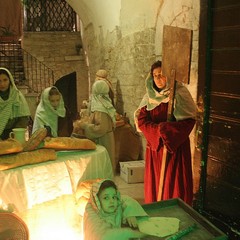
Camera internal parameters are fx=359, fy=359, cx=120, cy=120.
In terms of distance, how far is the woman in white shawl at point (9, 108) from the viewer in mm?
4402

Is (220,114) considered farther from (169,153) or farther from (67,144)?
(67,144)

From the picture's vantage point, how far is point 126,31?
6875 millimetres

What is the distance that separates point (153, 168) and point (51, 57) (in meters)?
10.6

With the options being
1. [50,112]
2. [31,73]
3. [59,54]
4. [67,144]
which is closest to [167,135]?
[67,144]

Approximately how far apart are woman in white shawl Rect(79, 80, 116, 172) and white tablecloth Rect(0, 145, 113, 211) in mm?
1268

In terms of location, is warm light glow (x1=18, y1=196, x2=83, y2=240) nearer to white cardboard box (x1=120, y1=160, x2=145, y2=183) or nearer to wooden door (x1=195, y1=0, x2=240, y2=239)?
wooden door (x1=195, y1=0, x2=240, y2=239)

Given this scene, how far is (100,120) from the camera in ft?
16.8

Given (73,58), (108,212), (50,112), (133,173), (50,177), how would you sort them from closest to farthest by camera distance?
(108,212), (50,177), (50,112), (133,173), (73,58)

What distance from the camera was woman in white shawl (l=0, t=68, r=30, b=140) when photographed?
440 centimetres

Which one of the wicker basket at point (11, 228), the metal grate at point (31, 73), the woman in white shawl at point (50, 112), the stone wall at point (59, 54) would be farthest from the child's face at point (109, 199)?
the metal grate at point (31, 73)

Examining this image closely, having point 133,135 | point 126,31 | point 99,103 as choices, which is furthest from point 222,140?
point 126,31

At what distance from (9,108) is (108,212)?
101 inches

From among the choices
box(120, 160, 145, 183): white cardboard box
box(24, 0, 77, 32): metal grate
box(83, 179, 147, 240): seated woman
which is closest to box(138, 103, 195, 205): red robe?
box(83, 179, 147, 240): seated woman

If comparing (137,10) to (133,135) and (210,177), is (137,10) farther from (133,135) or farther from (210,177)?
(210,177)
